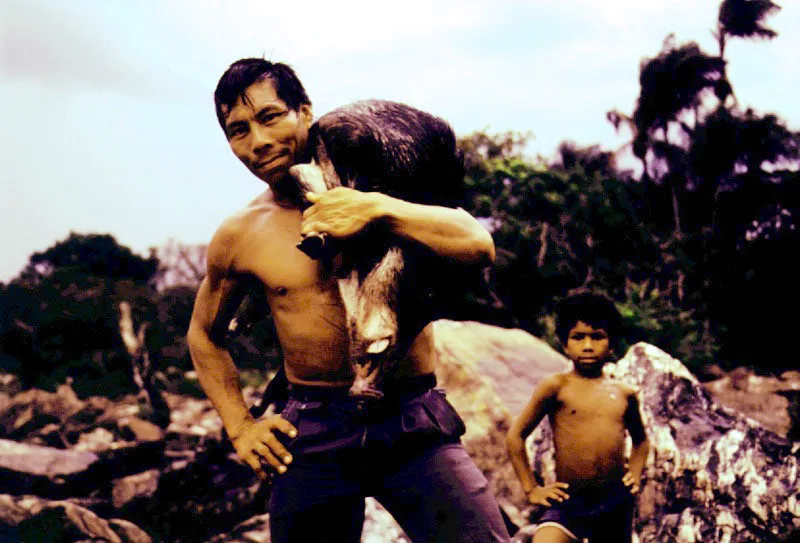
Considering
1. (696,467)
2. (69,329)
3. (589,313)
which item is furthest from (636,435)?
(69,329)

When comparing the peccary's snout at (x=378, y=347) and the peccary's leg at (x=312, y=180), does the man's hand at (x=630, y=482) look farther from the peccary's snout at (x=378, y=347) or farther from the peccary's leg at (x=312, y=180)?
the peccary's leg at (x=312, y=180)

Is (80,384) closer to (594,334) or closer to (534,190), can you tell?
(534,190)

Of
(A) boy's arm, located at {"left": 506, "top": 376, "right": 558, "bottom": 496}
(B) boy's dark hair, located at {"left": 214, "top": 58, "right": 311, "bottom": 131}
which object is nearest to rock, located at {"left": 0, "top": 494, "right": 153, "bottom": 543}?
(A) boy's arm, located at {"left": 506, "top": 376, "right": 558, "bottom": 496}

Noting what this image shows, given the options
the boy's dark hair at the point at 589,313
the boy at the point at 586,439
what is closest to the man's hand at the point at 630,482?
the boy at the point at 586,439

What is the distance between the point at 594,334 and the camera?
134 inches

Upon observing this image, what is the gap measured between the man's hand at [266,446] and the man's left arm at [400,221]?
1.93ft

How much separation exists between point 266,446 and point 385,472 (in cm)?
32

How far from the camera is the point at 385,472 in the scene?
6.25ft

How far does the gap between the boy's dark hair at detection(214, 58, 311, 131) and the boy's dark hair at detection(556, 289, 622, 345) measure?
185cm

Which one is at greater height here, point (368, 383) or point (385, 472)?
point (368, 383)

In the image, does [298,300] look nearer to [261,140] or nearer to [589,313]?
[261,140]

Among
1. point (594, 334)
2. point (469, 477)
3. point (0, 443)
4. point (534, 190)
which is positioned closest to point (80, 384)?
point (0, 443)

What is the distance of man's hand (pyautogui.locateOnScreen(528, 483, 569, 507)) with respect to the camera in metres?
3.29

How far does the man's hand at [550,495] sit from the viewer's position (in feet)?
10.8
